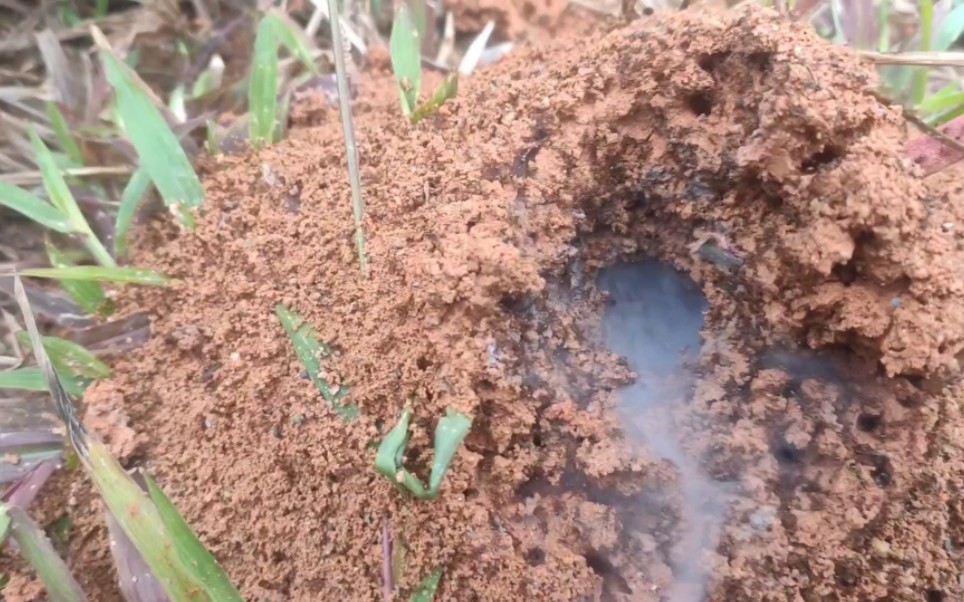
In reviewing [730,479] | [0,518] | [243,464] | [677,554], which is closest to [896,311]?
[730,479]

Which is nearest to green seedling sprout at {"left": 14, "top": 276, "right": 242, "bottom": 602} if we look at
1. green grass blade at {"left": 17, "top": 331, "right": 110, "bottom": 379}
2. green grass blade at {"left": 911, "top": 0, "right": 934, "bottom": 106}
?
green grass blade at {"left": 17, "top": 331, "right": 110, "bottom": 379}

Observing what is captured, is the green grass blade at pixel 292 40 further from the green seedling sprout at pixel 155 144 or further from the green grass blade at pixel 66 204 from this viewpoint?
the green grass blade at pixel 66 204

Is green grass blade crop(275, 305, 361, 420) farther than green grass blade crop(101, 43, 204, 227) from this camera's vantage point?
No

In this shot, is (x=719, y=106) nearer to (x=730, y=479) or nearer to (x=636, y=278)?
(x=636, y=278)

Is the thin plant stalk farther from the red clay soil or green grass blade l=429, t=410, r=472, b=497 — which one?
green grass blade l=429, t=410, r=472, b=497

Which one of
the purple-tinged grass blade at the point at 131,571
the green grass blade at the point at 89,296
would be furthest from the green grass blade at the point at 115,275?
the purple-tinged grass blade at the point at 131,571
